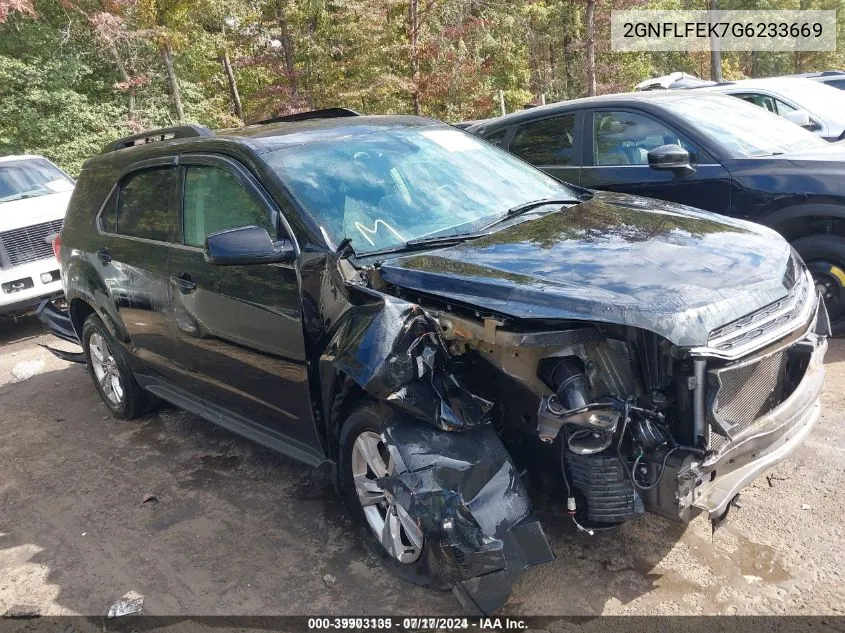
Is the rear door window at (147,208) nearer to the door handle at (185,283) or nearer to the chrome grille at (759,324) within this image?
the door handle at (185,283)

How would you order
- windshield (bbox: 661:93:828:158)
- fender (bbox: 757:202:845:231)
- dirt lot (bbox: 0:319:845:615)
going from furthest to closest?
windshield (bbox: 661:93:828:158) → fender (bbox: 757:202:845:231) → dirt lot (bbox: 0:319:845:615)

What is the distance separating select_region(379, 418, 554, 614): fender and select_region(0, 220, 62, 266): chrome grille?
7331 mm

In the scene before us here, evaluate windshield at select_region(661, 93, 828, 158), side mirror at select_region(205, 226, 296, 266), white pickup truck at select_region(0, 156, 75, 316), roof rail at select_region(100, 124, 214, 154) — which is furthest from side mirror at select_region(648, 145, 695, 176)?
white pickup truck at select_region(0, 156, 75, 316)

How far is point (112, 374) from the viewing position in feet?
17.9

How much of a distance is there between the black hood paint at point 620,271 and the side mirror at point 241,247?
565mm

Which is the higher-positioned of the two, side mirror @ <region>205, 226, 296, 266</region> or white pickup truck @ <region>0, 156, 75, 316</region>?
side mirror @ <region>205, 226, 296, 266</region>

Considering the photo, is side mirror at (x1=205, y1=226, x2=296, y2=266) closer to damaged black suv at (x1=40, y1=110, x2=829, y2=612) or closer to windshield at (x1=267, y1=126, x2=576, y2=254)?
damaged black suv at (x1=40, y1=110, x2=829, y2=612)

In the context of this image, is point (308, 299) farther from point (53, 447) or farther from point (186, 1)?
point (186, 1)

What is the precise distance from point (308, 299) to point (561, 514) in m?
1.56

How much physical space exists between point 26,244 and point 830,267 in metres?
8.44

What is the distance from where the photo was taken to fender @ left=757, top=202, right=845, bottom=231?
4.88 meters

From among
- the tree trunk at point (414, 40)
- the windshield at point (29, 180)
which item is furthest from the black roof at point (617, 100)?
the tree trunk at point (414, 40)

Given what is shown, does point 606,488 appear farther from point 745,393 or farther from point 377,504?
point 377,504

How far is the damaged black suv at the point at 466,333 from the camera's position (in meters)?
2.53
